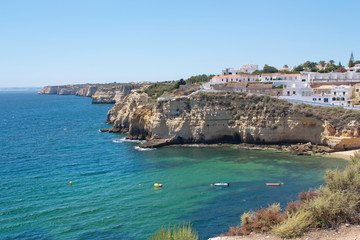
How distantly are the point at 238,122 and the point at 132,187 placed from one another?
2254 centimetres

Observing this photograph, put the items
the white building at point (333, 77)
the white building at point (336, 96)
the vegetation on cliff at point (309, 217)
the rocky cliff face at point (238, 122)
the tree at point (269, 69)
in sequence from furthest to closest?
1. the tree at point (269, 69)
2. the white building at point (333, 77)
3. the white building at point (336, 96)
4. the rocky cliff face at point (238, 122)
5. the vegetation on cliff at point (309, 217)

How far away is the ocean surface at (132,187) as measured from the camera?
24.2 meters

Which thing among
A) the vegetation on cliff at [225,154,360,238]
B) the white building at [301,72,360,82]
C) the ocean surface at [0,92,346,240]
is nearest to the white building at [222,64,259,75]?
the white building at [301,72,360,82]

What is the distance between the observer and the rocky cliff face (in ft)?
145

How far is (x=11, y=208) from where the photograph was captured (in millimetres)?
27219

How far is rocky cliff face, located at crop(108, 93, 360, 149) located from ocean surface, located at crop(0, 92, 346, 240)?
406cm

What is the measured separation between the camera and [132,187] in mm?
32000

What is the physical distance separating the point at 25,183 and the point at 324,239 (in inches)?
1064

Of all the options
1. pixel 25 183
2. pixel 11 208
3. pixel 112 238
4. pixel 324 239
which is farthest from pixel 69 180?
pixel 324 239

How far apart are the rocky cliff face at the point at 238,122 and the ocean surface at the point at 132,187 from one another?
13.3 feet

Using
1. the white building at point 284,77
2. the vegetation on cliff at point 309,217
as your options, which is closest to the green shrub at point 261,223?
the vegetation on cliff at point 309,217

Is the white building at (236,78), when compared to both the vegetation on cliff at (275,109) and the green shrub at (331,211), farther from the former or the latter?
the green shrub at (331,211)

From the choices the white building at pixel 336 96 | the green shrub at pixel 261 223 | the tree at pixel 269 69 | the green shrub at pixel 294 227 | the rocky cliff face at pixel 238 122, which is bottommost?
the green shrub at pixel 261 223

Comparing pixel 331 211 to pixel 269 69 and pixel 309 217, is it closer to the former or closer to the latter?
pixel 309 217
